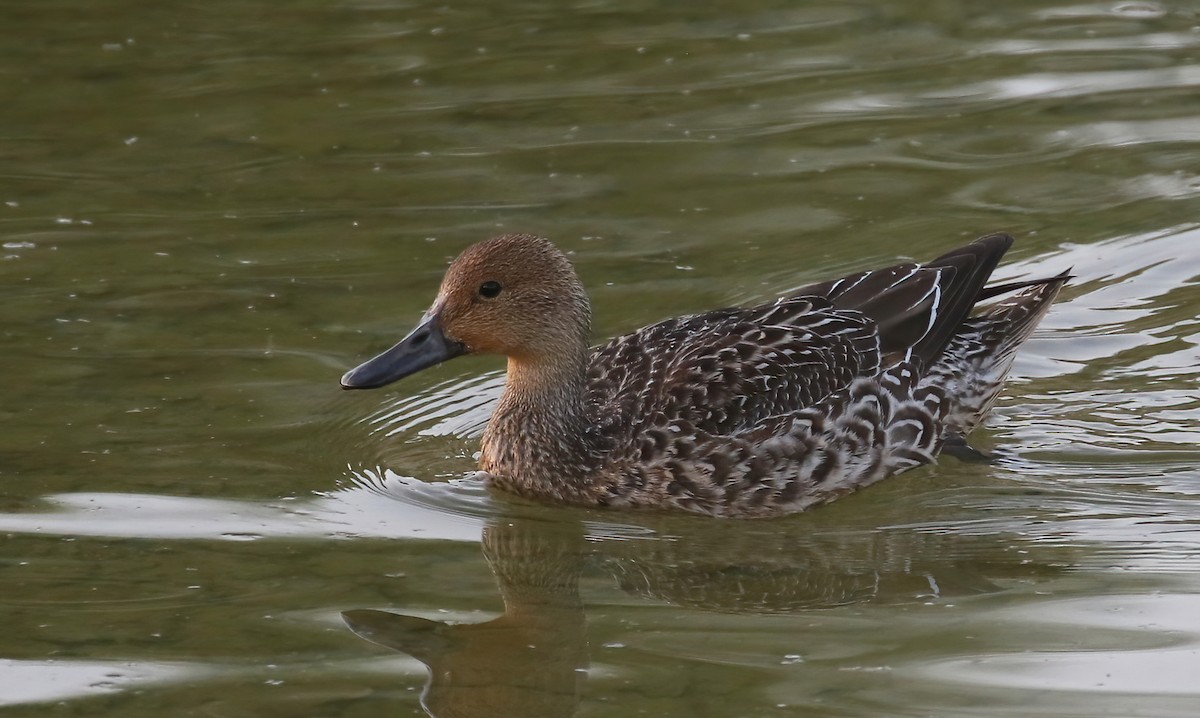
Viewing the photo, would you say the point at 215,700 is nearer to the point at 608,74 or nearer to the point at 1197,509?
the point at 1197,509

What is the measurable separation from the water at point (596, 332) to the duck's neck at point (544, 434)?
0.60 feet

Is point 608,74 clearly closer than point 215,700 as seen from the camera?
No

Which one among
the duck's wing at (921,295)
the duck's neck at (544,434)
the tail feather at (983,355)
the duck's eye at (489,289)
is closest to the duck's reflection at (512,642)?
the duck's neck at (544,434)

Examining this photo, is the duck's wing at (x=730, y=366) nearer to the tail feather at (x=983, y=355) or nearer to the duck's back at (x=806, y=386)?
the duck's back at (x=806, y=386)

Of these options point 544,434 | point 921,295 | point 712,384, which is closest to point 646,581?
point 544,434

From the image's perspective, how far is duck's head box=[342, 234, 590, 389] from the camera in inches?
315

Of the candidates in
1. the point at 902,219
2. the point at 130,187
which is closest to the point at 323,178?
the point at 130,187

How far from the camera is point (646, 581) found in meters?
7.10

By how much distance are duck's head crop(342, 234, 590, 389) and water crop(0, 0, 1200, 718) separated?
537mm

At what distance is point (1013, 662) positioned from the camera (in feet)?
20.5

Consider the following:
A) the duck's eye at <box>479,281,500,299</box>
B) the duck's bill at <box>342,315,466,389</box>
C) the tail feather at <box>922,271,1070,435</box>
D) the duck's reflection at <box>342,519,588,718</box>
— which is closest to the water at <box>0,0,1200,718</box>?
the duck's reflection at <box>342,519,588,718</box>

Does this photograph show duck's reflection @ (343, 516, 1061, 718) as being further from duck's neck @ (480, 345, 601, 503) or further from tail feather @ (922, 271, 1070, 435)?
tail feather @ (922, 271, 1070, 435)

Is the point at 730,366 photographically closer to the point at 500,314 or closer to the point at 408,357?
the point at 500,314

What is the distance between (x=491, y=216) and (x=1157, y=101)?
14.1 feet
